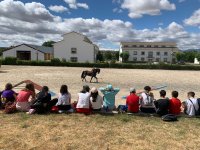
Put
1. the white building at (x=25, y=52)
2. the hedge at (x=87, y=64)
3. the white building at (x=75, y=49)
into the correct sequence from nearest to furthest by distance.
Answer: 1. the hedge at (x=87, y=64)
2. the white building at (x=75, y=49)
3. the white building at (x=25, y=52)

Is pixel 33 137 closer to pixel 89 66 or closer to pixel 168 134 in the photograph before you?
pixel 168 134

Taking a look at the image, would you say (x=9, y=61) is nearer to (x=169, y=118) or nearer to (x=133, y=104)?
(x=133, y=104)

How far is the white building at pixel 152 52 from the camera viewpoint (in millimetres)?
114375

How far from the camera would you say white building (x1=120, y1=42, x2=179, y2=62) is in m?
114

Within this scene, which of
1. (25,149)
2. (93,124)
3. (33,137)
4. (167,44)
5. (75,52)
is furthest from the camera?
(167,44)

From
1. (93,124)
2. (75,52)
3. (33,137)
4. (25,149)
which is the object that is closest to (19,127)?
(33,137)

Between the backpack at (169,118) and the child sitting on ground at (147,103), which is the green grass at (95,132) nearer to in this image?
the backpack at (169,118)

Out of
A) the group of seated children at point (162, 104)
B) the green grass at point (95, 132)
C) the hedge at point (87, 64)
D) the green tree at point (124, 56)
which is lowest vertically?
the green grass at point (95, 132)

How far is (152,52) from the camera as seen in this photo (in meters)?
115

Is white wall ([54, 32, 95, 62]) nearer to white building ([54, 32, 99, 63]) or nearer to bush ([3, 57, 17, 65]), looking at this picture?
white building ([54, 32, 99, 63])

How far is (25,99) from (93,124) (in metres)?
2.74

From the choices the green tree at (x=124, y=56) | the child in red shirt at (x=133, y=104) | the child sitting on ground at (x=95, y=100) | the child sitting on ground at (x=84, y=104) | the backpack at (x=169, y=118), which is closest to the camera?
the backpack at (x=169, y=118)

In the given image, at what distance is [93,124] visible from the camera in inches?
286

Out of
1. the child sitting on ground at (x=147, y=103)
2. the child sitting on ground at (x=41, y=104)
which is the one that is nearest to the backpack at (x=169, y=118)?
the child sitting on ground at (x=147, y=103)
